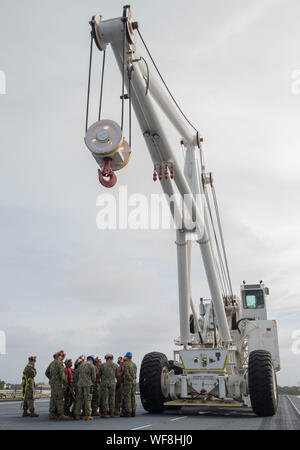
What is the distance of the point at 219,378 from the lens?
11695 mm

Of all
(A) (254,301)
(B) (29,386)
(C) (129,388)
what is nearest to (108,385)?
(C) (129,388)

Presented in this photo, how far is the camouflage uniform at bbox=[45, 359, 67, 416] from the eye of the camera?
10.5 metres

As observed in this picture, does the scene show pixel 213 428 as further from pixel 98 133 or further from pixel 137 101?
pixel 137 101

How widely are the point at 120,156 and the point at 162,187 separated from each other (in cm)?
368

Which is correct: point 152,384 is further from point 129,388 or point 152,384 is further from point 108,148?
point 108,148

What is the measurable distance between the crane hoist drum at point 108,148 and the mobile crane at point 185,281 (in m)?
0.02

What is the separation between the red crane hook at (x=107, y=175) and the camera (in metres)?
7.80

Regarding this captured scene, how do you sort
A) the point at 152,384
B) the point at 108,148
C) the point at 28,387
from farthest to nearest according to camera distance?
the point at 152,384 → the point at 28,387 → the point at 108,148

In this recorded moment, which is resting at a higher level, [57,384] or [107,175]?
[107,175]

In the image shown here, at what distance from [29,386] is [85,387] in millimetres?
1951

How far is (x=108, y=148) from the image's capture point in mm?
7590

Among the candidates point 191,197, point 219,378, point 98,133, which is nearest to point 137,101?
point 98,133

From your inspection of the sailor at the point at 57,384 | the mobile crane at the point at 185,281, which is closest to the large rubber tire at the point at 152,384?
the mobile crane at the point at 185,281

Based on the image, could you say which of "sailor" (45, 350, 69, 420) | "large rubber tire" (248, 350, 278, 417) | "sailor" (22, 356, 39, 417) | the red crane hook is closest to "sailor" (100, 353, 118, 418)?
"sailor" (45, 350, 69, 420)
